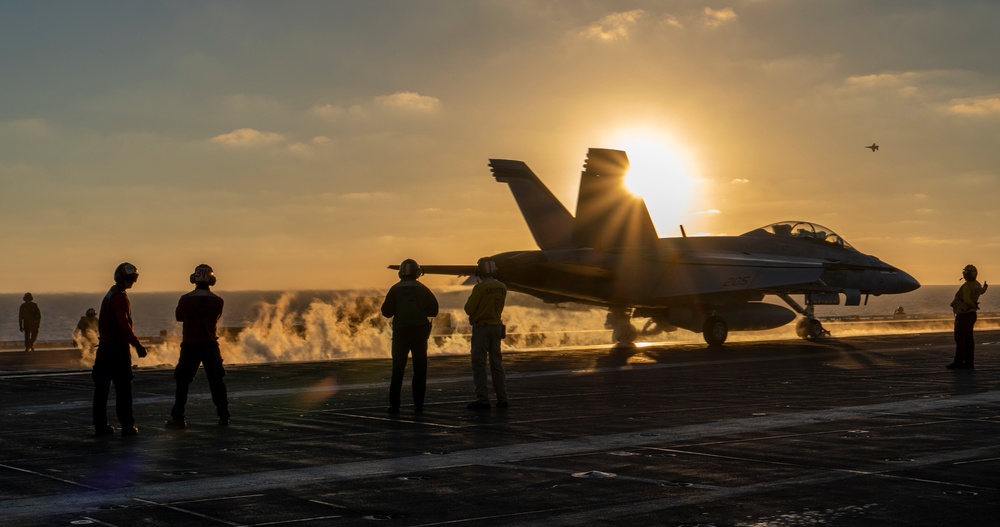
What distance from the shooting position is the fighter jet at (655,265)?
97.3ft

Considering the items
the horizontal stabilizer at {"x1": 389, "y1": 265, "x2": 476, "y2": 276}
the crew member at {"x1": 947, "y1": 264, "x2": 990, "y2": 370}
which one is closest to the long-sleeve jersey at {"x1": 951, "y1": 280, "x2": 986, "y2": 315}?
the crew member at {"x1": 947, "y1": 264, "x2": 990, "y2": 370}

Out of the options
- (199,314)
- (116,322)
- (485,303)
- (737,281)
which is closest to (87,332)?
(737,281)

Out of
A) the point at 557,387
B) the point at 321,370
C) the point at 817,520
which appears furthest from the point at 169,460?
the point at 321,370

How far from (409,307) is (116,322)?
4151 mm

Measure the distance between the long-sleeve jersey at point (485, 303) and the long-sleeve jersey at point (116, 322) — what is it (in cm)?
487

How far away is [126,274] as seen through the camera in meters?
13.1

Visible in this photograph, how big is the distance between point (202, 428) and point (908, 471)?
8.65 metres

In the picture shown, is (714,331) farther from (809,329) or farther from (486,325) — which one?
(486,325)

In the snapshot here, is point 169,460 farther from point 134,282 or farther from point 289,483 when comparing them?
point 134,282

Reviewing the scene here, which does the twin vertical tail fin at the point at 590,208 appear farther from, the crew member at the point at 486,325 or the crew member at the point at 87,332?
the crew member at the point at 87,332

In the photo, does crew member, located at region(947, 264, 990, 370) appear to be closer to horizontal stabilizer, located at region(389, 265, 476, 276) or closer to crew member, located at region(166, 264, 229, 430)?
horizontal stabilizer, located at region(389, 265, 476, 276)

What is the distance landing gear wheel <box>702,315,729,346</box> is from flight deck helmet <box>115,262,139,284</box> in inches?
895

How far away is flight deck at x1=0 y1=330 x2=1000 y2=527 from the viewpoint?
794 centimetres

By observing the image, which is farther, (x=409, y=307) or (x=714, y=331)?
(x=714, y=331)
